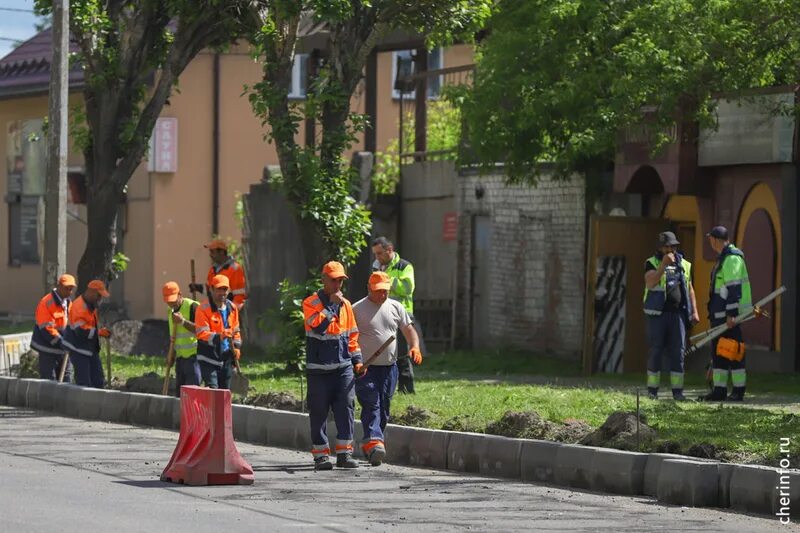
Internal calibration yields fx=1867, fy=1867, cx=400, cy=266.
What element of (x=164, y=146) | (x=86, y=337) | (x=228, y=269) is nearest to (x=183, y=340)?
(x=228, y=269)

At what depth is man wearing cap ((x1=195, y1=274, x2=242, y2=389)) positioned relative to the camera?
19.0 metres

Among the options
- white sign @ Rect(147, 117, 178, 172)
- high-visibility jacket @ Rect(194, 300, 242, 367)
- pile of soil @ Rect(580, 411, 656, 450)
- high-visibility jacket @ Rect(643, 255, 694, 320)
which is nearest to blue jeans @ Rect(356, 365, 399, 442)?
pile of soil @ Rect(580, 411, 656, 450)

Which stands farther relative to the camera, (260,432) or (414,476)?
(260,432)

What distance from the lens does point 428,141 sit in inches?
1374

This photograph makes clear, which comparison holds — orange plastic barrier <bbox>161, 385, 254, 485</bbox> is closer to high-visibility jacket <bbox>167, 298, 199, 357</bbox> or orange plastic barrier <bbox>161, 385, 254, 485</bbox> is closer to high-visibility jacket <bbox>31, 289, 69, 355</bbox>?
high-visibility jacket <bbox>167, 298, 199, 357</bbox>

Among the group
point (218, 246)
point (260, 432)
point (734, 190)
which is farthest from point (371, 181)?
point (260, 432)

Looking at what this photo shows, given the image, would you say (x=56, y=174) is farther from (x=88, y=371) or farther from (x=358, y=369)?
(x=358, y=369)

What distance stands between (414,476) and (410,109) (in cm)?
2157

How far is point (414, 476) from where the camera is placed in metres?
15.5

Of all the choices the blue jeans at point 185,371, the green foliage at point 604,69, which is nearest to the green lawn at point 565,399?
the blue jeans at point 185,371

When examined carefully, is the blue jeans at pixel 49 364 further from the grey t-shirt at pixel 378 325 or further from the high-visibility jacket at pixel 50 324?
the grey t-shirt at pixel 378 325

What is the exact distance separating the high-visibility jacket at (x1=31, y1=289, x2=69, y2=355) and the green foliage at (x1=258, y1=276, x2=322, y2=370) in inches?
104

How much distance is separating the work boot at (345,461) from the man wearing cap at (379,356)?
0.16 metres

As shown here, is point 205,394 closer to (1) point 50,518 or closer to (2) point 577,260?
(1) point 50,518
